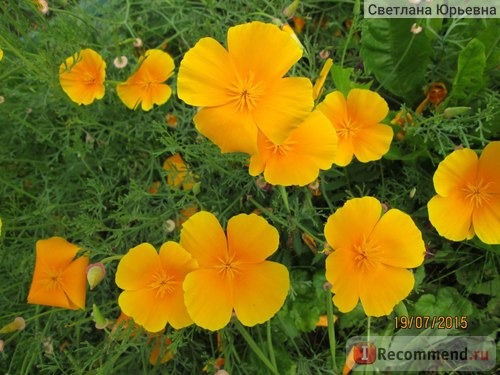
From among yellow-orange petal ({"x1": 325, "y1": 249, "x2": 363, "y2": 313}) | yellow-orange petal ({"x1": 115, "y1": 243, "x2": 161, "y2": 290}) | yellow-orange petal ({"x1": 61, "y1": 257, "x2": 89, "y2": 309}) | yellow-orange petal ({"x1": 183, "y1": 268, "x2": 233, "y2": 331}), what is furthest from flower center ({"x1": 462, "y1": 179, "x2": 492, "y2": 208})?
yellow-orange petal ({"x1": 61, "y1": 257, "x2": 89, "y2": 309})

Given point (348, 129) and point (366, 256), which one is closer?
point (366, 256)

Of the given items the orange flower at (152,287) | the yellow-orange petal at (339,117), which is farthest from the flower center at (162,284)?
the yellow-orange petal at (339,117)

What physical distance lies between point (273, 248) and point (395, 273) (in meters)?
0.24

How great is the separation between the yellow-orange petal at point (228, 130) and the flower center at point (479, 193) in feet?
1.66

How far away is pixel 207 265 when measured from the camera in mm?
956

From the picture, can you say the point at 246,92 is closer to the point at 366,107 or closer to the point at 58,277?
the point at 366,107

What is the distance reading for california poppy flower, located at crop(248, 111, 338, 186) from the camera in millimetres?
924

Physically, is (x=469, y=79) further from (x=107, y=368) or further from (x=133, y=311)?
(x=107, y=368)

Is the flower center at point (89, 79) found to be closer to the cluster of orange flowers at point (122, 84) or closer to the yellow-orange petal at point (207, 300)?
the cluster of orange flowers at point (122, 84)

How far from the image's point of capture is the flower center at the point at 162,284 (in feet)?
3.24

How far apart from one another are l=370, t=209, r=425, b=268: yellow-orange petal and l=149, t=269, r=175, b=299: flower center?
0.41 m

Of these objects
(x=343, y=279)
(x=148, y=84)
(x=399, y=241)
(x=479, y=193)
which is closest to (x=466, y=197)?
(x=479, y=193)

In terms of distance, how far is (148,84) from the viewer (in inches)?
49.9

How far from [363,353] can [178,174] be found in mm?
632
